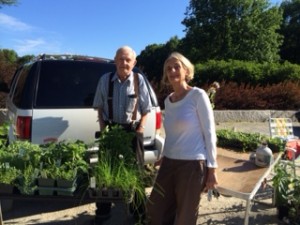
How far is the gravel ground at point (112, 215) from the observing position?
4.77 metres

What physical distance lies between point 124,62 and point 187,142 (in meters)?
1.20

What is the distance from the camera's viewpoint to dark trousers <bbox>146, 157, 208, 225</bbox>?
127 inches

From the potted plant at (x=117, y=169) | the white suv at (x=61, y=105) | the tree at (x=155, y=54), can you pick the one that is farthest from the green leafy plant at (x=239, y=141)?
the tree at (x=155, y=54)

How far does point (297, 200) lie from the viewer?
451 cm

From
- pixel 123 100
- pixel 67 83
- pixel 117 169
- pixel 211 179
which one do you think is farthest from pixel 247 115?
pixel 211 179

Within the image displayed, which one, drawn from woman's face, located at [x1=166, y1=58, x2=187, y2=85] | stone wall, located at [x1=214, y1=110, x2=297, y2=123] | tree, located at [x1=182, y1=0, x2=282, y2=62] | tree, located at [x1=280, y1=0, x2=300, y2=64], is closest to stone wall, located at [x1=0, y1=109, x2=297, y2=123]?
stone wall, located at [x1=214, y1=110, x2=297, y2=123]

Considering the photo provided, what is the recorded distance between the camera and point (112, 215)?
491cm

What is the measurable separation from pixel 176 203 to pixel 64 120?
5.98 ft

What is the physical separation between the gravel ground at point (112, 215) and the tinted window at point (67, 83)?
122cm

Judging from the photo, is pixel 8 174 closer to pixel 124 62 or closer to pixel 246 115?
pixel 124 62

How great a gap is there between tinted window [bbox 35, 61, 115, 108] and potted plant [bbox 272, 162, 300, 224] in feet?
8.13

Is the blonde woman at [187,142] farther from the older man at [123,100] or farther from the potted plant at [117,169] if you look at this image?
the older man at [123,100]

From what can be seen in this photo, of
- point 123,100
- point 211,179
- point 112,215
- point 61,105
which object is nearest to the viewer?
point 211,179

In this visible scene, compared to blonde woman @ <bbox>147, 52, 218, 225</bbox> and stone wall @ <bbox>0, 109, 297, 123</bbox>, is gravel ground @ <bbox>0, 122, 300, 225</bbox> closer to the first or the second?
blonde woman @ <bbox>147, 52, 218, 225</bbox>
